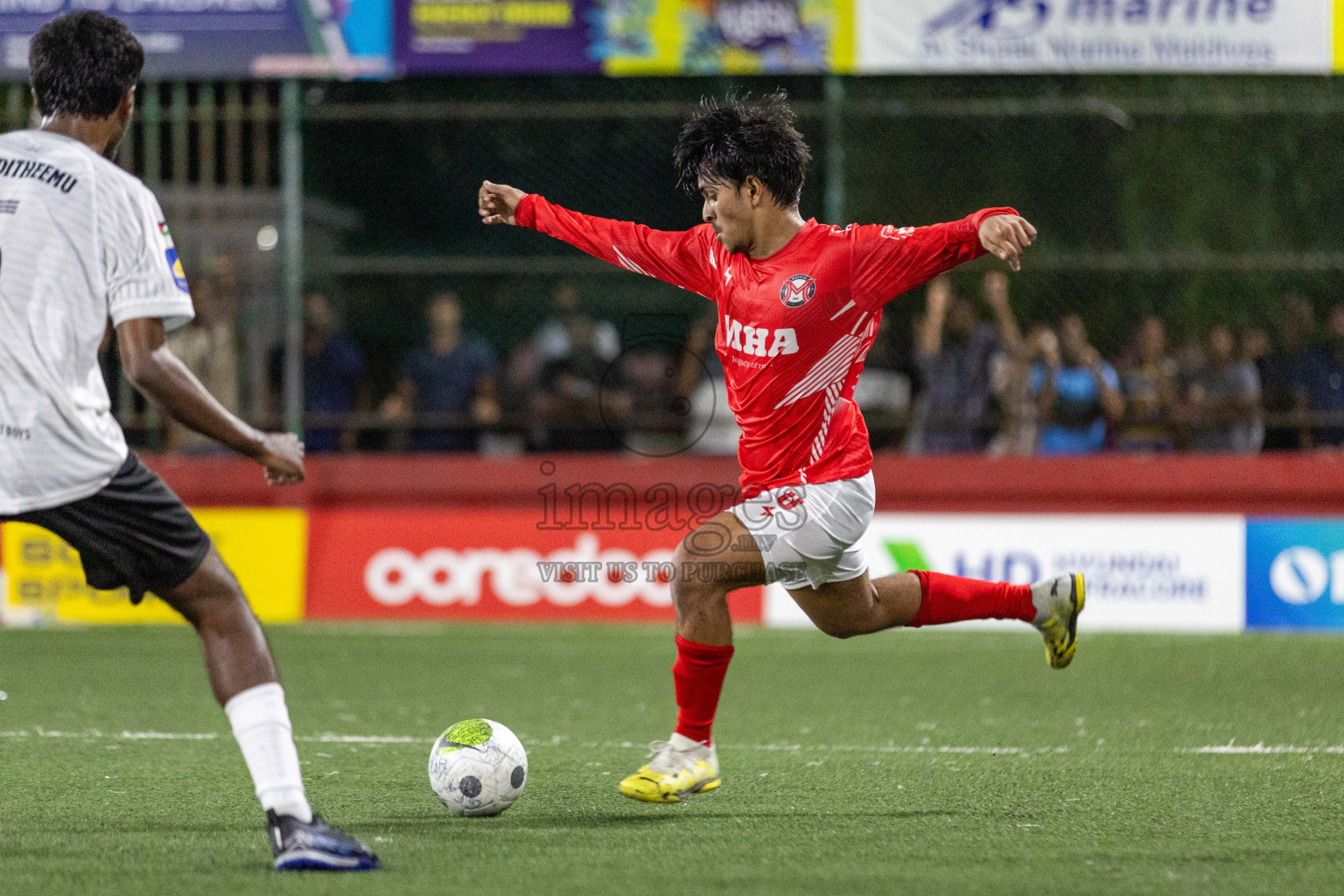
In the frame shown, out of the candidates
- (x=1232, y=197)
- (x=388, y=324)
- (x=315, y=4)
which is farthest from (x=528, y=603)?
(x=1232, y=197)

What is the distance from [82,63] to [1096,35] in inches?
347

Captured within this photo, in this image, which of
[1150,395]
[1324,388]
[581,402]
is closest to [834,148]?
[581,402]

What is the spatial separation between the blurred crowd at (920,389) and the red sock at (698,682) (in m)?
6.07

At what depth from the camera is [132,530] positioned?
4.00 m

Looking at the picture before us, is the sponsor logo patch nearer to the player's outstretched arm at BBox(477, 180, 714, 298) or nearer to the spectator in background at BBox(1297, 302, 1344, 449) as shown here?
the player's outstretched arm at BBox(477, 180, 714, 298)

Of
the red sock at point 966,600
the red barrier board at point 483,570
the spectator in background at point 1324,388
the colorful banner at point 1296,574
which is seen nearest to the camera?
the red sock at point 966,600

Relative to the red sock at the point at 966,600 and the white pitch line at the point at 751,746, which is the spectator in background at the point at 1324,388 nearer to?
the white pitch line at the point at 751,746

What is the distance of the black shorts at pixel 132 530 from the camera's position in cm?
399

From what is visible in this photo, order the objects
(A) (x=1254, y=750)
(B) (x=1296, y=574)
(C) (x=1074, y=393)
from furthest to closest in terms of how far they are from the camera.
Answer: (C) (x=1074, y=393) → (B) (x=1296, y=574) → (A) (x=1254, y=750)

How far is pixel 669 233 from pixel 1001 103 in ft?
21.8

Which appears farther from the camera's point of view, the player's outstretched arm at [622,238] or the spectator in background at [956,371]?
the spectator in background at [956,371]

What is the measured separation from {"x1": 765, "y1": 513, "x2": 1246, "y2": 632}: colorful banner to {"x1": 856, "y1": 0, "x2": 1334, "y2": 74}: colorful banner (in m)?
3.22

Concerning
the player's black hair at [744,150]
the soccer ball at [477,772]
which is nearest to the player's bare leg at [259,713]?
the soccer ball at [477,772]

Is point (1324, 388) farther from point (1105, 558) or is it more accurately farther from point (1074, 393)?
point (1105, 558)
